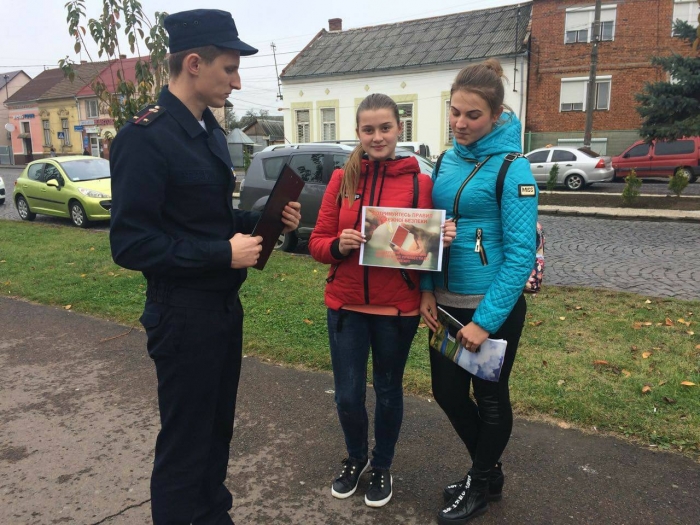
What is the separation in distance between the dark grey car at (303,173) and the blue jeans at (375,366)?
6320 millimetres

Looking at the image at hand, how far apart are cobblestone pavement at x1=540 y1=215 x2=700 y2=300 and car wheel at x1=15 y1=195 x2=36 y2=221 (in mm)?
12390

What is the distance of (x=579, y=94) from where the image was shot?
90.7ft

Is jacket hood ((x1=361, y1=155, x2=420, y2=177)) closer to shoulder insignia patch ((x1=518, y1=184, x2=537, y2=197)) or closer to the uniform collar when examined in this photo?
shoulder insignia patch ((x1=518, y1=184, x2=537, y2=197))

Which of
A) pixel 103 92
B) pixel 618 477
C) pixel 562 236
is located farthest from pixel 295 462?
pixel 562 236

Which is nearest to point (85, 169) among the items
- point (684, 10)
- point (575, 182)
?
point (575, 182)

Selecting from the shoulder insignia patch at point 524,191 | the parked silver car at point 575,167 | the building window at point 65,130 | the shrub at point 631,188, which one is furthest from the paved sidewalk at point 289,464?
the building window at point 65,130

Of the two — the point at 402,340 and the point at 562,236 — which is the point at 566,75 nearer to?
the point at 562,236

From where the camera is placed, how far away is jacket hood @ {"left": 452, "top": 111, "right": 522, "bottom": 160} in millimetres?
2410

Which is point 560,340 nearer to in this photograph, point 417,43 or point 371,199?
point 371,199

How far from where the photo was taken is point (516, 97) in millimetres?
27578

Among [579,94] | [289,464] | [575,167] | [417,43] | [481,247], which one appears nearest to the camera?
[481,247]

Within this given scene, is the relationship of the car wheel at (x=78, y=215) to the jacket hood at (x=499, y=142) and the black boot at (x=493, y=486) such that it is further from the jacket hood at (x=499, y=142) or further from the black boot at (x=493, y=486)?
the jacket hood at (x=499, y=142)

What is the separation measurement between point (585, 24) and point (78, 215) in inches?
995

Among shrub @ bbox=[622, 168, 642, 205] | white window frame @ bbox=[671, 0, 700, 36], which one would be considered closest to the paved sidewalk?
shrub @ bbox=[622, 168, 642, 205]
